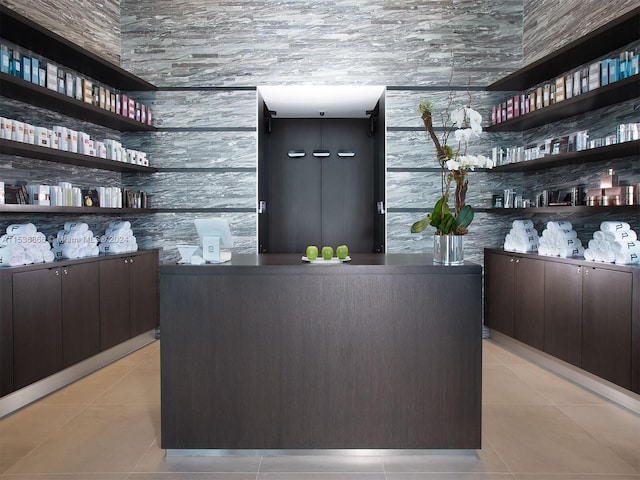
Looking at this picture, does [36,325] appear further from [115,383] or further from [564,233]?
[564,233]

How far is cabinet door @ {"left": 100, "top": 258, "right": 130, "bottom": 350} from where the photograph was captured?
4.14 meters

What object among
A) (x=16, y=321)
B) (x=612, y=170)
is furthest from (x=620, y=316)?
(x=16, y=321)

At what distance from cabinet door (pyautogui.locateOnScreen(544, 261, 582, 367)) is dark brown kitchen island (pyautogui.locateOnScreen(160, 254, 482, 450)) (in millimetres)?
1651

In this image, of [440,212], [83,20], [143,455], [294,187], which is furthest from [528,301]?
[83,20]

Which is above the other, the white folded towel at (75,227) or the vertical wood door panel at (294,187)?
the vertical wood door panel at (294,187)

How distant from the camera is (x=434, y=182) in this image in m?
5.27

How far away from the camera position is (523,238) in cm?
462

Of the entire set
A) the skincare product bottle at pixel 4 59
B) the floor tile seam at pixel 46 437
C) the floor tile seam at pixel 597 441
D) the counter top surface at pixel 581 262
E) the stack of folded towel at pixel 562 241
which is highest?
the skincare product bottle at pixel 4 59

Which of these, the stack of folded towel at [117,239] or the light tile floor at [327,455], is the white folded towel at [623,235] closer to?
the light tile floor at [327,455]

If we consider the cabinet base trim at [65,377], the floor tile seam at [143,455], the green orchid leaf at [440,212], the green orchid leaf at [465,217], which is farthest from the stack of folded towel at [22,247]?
the green orchid leaf at [465,217]

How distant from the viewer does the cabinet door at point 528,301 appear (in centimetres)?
420

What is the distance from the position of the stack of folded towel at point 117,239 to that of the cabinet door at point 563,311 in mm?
4112

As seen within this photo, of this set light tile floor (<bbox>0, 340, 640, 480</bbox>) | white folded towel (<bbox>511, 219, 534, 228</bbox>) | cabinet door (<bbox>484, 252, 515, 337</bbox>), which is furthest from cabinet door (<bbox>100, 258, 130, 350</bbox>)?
white folded towel (<bbox>511, 219, 534, 228</bbox>)

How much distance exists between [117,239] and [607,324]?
14.4 ft
